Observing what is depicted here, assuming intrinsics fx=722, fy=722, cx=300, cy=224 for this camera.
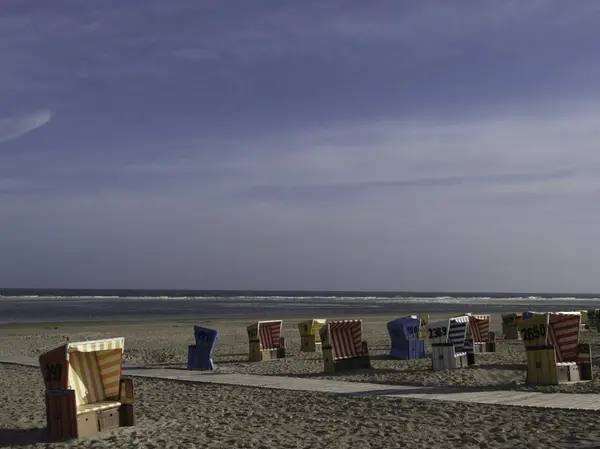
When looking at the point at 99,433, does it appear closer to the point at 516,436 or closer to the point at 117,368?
the point at 117,368

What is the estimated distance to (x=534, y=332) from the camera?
12875 mm

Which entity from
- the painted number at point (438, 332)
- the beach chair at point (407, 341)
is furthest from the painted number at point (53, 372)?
the beach chair at point (407, 341)

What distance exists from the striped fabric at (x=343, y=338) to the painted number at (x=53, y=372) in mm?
7434

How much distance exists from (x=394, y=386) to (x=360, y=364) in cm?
309

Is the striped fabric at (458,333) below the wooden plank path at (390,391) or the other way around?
the other way around

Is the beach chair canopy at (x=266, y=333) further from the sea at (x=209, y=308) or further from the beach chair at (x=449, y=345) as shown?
the sea at (x=209, y=308)

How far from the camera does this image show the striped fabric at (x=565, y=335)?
42.6 feet

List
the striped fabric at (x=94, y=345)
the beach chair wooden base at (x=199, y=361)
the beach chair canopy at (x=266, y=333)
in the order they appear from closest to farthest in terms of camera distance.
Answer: the striped fabric at (x=94, y=345) → the beach chair wooden base at (x=199, y=361) → the beach chair canopy at (x=266, y=333)

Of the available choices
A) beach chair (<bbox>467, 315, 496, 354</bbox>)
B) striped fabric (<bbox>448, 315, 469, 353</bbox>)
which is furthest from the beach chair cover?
beach chair (<bbox>467, 315, 496, 354</bbox>)

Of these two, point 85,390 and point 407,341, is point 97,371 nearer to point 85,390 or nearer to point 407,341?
point 85,390

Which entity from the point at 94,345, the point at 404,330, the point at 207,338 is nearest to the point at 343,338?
the point at 404,330

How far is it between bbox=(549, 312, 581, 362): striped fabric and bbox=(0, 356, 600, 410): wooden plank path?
2008mm

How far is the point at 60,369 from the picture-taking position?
859 cm

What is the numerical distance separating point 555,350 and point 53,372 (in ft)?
27.6
